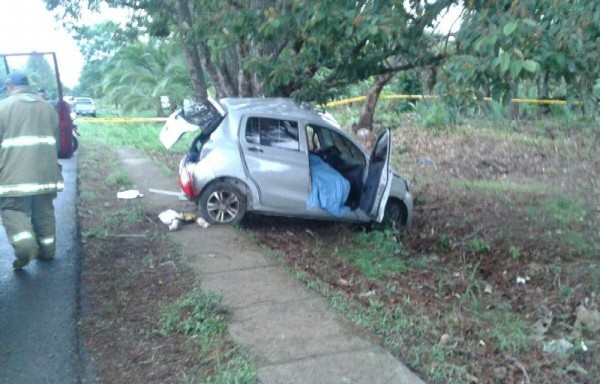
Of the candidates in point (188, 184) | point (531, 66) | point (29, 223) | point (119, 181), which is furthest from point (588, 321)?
point (119, 181)

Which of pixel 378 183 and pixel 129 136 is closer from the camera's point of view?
pixel 378 183

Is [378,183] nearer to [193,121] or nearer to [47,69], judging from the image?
[193,121]

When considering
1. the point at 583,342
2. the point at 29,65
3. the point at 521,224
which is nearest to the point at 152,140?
the point at 29,65

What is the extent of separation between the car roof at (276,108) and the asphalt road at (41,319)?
2605mm

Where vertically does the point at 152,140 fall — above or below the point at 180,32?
below

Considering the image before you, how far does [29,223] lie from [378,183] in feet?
13.5

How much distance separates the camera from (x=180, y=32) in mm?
11039

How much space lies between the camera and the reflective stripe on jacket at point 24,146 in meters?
6.52

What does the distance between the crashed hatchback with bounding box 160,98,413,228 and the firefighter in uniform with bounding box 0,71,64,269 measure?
2.25 m

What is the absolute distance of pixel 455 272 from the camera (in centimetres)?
793

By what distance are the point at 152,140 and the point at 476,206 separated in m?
11.3

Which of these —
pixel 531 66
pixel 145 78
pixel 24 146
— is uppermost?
pixel 145 78

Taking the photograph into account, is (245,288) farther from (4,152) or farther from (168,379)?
(4,152)

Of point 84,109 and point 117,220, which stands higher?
point 84,109
